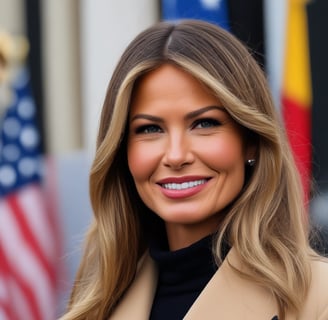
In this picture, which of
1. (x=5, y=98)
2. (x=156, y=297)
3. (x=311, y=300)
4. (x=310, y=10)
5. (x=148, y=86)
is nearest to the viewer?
(x=311, y=300)

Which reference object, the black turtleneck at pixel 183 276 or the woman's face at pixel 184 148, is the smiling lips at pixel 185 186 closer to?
the woman's face at pixel 184 148

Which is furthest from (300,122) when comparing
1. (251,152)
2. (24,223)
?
(251,152)

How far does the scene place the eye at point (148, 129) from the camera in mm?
2483

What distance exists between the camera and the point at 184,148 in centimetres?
241

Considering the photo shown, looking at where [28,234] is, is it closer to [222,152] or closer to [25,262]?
[25,262]

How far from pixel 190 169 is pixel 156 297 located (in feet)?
1.49

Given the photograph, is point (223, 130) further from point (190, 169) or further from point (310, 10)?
point (310, 10)

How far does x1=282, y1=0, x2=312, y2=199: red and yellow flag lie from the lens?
14.3ft

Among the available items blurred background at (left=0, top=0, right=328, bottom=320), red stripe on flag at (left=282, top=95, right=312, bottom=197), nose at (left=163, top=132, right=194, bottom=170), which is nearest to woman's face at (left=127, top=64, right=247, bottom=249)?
nose at (left=163, top=132, right=194, bottom=170)

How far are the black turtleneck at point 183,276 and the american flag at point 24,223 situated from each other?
6.70 ft

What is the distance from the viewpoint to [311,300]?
7.63ft

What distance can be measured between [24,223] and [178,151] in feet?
7.59

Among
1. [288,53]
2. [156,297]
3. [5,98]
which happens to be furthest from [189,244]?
[5,98]

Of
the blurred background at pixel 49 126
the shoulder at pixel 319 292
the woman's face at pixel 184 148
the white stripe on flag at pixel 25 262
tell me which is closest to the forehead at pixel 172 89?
the woman's face at pixel 184 148
